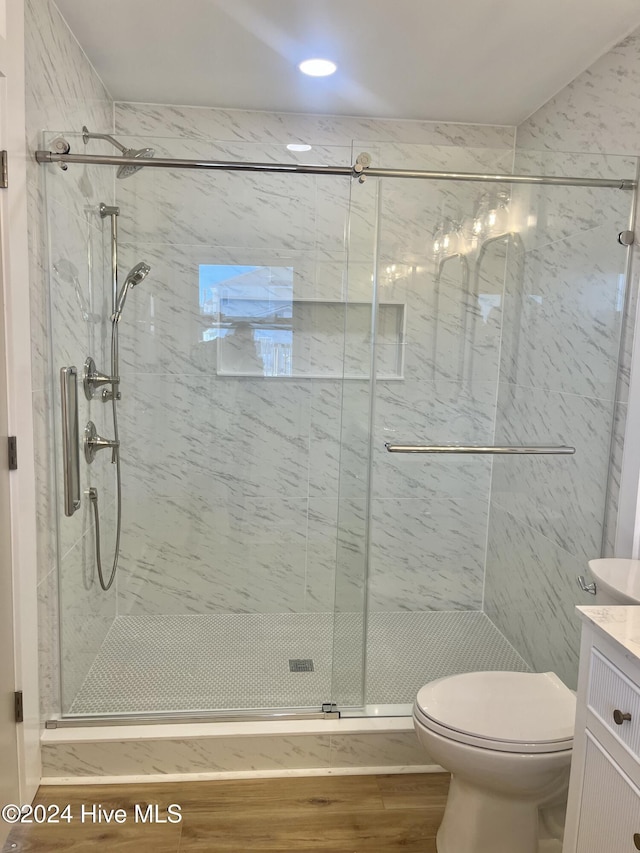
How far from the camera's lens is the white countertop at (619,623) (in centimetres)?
120

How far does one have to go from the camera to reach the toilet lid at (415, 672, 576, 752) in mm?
1583

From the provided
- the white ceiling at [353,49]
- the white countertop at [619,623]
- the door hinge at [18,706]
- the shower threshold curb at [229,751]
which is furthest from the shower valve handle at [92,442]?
the white countertop at [619,623]

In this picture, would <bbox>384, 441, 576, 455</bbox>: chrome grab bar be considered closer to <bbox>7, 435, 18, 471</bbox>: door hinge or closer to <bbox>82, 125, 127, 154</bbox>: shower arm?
<bbox>7, 435, 18, 471</bbox>: door hinge

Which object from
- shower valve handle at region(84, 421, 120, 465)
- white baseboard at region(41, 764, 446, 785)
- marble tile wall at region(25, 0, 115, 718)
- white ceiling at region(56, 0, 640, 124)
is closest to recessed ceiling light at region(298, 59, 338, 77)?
white ceiling at region(56, 0, 640, 124)

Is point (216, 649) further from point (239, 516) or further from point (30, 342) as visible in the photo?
point (30, 342)

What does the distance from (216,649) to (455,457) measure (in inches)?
50.3

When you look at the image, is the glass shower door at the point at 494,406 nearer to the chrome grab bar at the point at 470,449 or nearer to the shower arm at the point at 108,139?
the chrome grab bar at the point at 470,449

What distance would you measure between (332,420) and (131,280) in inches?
41.3

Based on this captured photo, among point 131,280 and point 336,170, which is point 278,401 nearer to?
point 131,280

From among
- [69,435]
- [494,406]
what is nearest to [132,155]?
[69,435]

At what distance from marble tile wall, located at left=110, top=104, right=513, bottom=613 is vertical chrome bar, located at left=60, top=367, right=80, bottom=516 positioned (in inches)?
19.2

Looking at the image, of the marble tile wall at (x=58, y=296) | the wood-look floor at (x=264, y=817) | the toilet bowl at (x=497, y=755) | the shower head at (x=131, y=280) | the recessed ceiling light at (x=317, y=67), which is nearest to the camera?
the toilet bowl at (x=497, y=755)

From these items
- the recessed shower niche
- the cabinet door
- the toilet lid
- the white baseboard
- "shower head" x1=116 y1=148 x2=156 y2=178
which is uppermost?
"shower head" x1=116 y1=148 x2=156 y2=178

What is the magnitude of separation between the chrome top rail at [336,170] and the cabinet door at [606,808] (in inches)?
69.7
